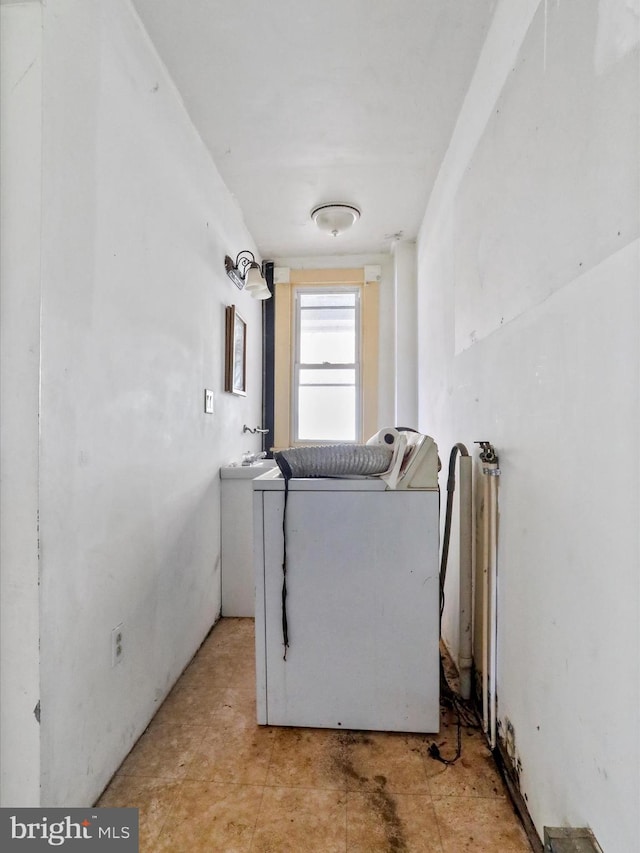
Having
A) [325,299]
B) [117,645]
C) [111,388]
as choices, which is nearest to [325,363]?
[325,299]

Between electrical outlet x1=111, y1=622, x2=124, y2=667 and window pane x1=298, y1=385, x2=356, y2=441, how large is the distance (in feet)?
7.75

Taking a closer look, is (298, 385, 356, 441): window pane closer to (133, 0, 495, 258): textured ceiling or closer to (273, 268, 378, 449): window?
(273, 268, 378, 449): window

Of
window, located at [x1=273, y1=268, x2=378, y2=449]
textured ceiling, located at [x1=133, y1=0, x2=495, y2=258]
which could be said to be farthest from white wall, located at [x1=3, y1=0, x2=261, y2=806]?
window, located at [x1=273, y1=268, x2=378, y2=449]

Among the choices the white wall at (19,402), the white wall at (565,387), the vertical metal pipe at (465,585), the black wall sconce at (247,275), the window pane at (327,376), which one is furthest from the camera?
the window pane at (327,376)

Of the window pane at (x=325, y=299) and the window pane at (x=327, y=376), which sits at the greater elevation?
the window pane at (x=325, y=299)

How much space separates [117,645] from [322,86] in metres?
2.28

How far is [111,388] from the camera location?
1.29 metres

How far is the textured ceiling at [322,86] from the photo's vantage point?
56.0 inches

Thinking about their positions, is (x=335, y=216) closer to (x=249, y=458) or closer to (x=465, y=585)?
(x=249, y=458)

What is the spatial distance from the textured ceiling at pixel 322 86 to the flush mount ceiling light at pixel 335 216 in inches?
2.1

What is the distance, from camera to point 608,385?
0.78 m

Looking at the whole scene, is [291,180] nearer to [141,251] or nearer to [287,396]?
[141,251]

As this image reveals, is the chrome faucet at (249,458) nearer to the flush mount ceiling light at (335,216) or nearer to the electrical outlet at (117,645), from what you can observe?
the electrical outlet at (117,645)

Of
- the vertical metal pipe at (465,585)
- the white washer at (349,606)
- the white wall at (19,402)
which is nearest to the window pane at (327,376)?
the vertical metal pipe at (465,585)
